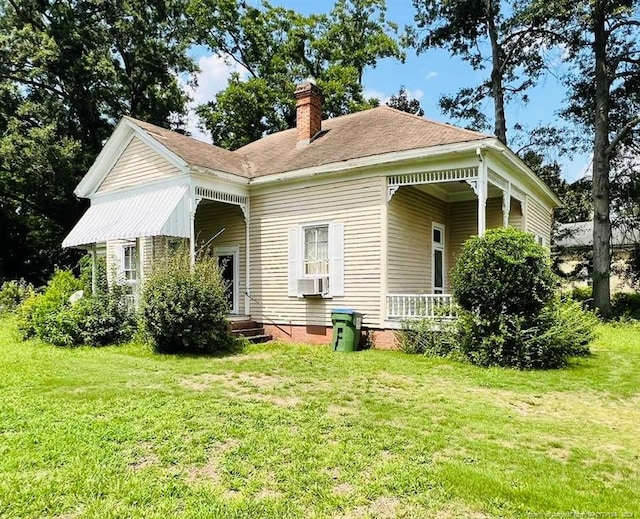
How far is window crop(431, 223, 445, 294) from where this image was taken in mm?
13646

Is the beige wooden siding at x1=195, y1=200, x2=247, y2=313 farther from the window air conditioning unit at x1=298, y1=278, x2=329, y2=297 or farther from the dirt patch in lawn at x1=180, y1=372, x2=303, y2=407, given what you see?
the dirt patch in lawn at x1=180, y1=372, x2=303, y2=407

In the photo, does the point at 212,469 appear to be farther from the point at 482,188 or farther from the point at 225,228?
the point at 225,228

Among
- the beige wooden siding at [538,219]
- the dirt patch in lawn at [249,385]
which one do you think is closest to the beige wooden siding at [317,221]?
the dirt patch in lawn at [249,385]

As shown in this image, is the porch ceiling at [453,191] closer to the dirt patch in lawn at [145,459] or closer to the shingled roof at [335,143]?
the shingled roof at [335,143]

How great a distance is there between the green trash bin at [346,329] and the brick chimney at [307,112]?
240 inches

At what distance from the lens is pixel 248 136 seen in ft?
95.0

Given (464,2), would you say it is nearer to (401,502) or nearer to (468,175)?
(468,175)

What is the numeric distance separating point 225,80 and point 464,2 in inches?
604

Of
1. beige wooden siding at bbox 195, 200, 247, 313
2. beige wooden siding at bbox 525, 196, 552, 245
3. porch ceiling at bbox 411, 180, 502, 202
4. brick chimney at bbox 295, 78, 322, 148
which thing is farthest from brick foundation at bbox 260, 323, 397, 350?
beige wooden siding at bbox 525, 196, 552, 245

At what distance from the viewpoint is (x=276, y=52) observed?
30609 mm

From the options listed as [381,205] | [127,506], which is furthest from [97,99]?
[127,506]

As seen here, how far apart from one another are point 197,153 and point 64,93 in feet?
57.2

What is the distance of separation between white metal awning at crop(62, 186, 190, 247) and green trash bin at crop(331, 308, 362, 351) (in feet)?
14.4

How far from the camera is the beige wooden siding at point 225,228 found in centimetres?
1365
